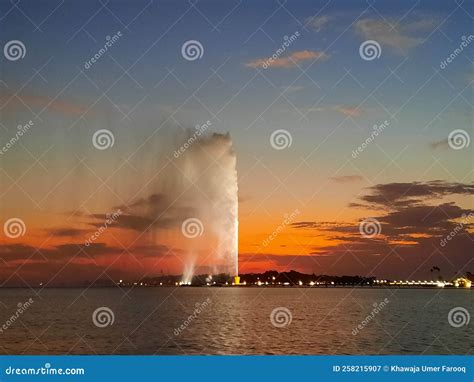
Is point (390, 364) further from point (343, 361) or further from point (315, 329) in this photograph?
point (315, 329)

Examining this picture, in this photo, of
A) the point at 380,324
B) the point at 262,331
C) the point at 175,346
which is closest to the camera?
the point at 175,346

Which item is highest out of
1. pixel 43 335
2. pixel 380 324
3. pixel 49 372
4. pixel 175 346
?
pixel 380 324

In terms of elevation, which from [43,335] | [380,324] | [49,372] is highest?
[380,324]

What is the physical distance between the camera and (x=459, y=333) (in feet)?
232

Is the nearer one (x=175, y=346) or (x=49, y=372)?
(x=49, y=372)

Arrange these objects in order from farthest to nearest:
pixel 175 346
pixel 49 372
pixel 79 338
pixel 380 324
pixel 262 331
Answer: pixel 380 324 < pixel 262 331 < pixel 79 338 < pixel 175 346 < pixel 49 372

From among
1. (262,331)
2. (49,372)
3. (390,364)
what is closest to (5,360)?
(49,372)

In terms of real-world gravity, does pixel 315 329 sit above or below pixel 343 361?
above

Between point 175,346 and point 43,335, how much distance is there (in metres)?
16.7

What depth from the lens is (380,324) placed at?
8300 centimetres

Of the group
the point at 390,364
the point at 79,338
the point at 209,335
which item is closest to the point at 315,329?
the point at 209,335

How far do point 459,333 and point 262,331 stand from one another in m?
21.0

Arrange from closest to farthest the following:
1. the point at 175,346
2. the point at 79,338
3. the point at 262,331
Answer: the point at 175,346
the point at 79,338
the point at 262,331

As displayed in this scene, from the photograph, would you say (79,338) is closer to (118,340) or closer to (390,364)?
(118,340)
